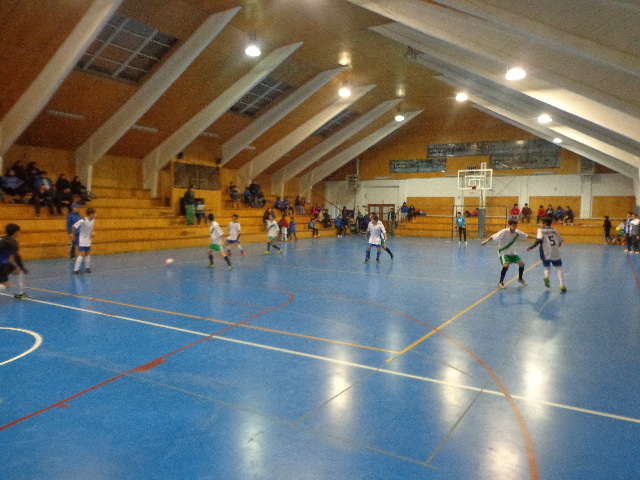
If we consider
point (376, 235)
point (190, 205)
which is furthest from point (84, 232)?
point (190, 205)

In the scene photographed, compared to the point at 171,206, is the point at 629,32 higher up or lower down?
higher up

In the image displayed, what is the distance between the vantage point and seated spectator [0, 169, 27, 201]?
567 inches

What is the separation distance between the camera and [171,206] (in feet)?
65.4

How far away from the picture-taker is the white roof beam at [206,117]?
52.5ft

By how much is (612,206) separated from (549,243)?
20575mm

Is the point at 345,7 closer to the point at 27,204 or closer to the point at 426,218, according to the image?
the point at 27,204

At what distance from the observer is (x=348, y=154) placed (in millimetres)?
29250

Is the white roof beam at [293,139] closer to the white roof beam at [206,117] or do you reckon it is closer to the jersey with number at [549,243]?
the white roof beam at [206,117]

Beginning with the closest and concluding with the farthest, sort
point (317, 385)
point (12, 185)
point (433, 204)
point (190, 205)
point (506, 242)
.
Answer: point (317, 385) < point (506, 242) < point (12, 185) < point (190, 205) < point (433, 204)

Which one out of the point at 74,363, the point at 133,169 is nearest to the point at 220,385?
the point at 74,363

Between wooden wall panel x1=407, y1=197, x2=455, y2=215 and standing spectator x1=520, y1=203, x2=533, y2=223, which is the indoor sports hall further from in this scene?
wooden wall panel x1=407, y1=197, x2=455, y2=215

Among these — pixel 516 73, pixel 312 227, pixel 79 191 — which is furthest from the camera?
pixel 312 227

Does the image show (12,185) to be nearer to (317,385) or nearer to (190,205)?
(190,205)

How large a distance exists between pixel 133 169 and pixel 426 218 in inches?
752
